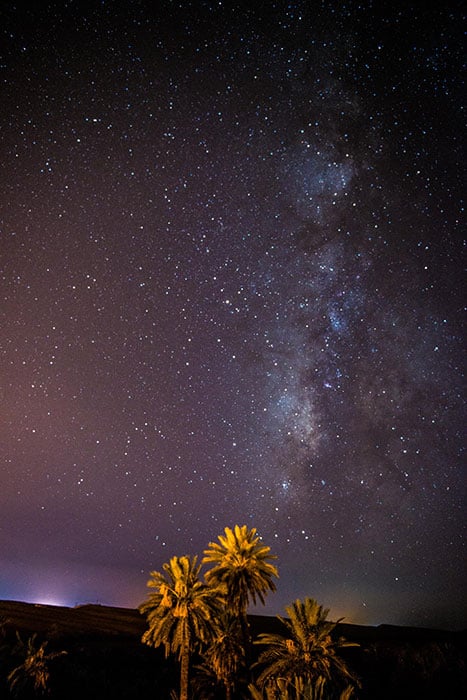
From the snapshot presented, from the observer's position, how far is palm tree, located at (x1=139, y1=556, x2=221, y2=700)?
3112 cm

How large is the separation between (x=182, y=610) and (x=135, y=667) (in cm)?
2596

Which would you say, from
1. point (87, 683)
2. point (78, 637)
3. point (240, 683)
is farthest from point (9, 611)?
point (240, 683)

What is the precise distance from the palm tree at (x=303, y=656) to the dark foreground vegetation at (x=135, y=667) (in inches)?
342

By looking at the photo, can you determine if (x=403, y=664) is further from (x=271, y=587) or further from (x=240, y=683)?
(x=271, y=587)

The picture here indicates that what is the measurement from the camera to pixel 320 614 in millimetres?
30703

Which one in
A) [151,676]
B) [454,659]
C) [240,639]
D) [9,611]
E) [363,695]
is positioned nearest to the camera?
[240,639]

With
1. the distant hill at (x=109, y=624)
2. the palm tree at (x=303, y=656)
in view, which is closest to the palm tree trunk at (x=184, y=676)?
the palm tree at (x=303, y=656)

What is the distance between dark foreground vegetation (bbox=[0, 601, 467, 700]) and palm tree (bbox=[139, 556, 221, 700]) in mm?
7689

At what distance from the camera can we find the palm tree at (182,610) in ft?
102

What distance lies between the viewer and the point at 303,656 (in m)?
28.9

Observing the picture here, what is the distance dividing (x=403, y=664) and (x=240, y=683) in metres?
22.8

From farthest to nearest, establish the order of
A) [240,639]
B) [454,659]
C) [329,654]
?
[454,659], [240,639], [329,654]

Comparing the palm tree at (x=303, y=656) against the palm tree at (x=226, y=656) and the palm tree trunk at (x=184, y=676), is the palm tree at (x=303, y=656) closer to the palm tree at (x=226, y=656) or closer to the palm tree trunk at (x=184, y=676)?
the palm tree at (x=226, y=656)

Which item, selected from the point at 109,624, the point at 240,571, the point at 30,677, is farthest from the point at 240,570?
the point at 109,624
